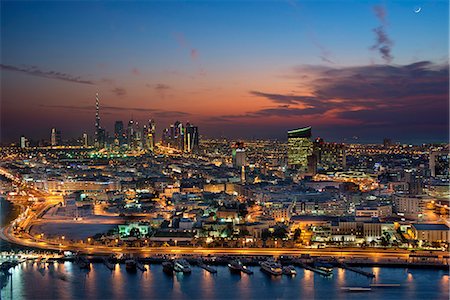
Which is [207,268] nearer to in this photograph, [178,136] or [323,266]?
[323,266]

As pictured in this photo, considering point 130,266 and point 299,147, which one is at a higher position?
point 299,147

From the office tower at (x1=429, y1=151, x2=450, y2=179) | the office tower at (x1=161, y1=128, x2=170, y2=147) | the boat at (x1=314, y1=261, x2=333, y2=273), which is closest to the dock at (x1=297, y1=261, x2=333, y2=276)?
the boat at (x1=314, y1=261, x2=333, y2=273)

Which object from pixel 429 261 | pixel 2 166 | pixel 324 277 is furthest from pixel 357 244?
Answer: pixel 2 166

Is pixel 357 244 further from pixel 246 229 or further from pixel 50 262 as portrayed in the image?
pixel 50 262

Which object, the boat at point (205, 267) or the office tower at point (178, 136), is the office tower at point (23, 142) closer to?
the office tower at point (178, 136)

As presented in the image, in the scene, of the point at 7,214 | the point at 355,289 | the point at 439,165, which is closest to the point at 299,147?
the point at 439,165
